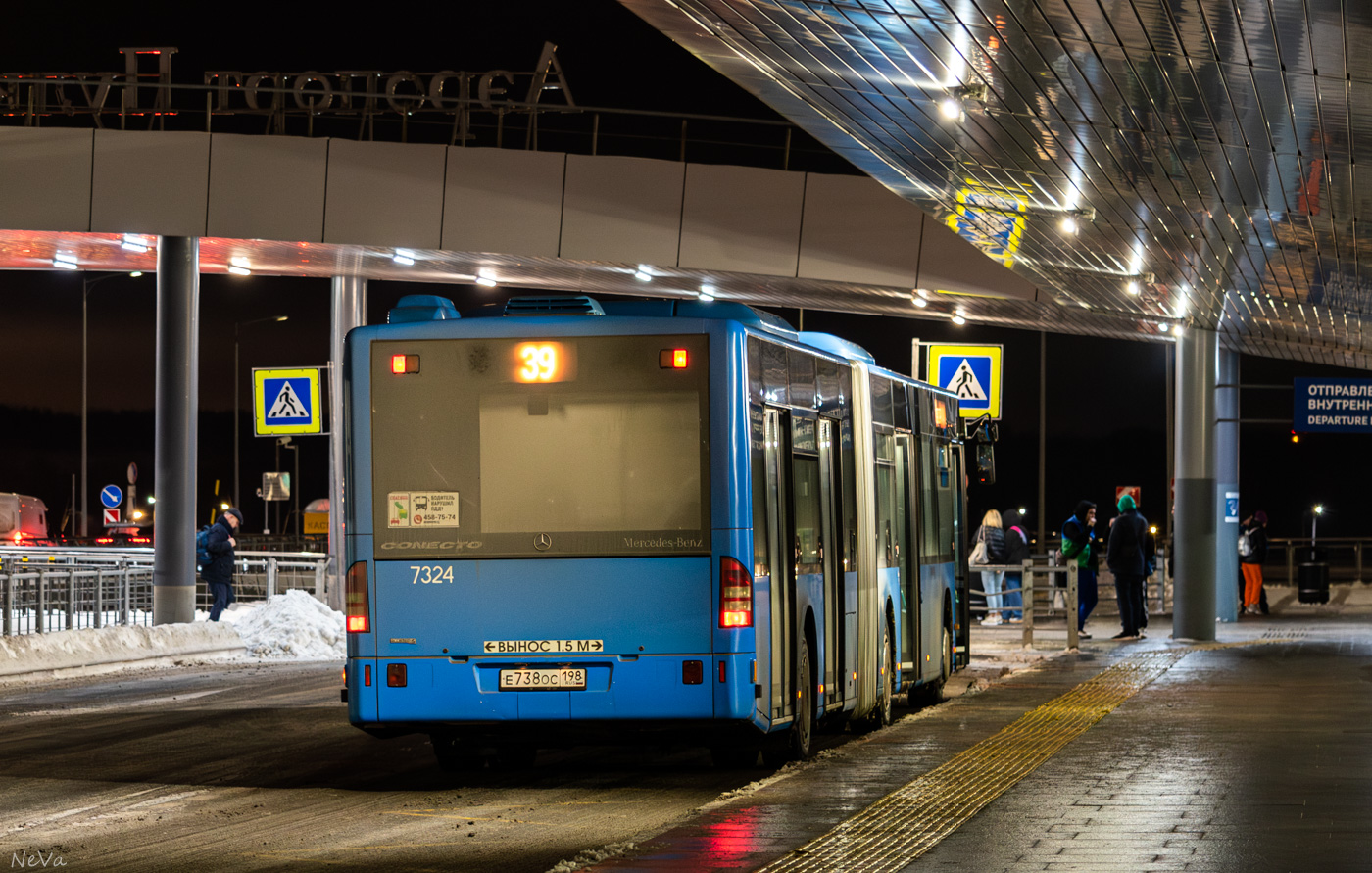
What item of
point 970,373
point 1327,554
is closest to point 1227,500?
point 1327,554

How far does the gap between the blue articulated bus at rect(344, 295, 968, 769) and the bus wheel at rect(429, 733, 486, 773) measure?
0.81 m

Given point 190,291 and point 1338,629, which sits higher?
point 190,291

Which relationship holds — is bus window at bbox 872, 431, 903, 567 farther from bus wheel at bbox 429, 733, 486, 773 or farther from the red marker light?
the red marker light

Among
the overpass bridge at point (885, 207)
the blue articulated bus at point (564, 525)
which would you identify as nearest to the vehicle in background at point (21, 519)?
the overpass bridge at point (885, 207)

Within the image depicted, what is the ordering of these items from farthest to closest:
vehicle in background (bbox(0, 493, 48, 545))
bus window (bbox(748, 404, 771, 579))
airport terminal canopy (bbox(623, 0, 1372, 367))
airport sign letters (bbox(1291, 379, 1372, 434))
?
vehicle in background (bbox(0, 493, 48, 545))
airport sign letters (bbox(1291, 379, 1372, 434))
airport terminal canopy (bbox(623, 0, 1372, 367))
bus window (bbox(748, 404, 771, 579))

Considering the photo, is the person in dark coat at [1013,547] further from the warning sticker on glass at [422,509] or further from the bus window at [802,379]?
the warning sticker on glass at [422,509]

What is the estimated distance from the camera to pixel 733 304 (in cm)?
1138

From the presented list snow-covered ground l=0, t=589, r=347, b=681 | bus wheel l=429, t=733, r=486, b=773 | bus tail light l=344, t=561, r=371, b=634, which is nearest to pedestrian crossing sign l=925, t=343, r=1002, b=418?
snow-covered ground l=0, t=589, r=347, b=681

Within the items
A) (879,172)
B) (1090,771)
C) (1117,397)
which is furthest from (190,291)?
(1117,397)

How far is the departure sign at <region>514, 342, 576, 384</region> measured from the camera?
11.3m

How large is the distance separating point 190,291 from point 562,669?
647 inches

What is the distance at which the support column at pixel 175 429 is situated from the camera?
2577 centimetres

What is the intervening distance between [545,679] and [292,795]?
160 centimetres

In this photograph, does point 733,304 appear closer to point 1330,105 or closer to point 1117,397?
point 1330,105
